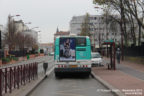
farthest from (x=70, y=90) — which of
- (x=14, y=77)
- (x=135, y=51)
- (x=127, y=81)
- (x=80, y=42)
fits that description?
(x=135, y=51)

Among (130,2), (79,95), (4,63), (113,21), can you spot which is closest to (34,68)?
(79,95)

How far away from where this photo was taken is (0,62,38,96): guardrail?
11.2 m

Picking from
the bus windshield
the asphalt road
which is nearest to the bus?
the bus windshield

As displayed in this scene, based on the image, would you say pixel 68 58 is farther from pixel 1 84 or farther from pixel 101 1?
pixel 101 1

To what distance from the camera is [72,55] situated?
1931 centimetres

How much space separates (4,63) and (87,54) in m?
32.7

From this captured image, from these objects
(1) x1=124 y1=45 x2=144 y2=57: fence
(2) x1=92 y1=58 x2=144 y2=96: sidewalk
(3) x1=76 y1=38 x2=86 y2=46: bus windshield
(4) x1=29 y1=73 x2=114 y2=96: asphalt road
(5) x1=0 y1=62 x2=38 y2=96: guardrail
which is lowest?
(4) x1=29 y1=73 x2=114 y2=96: asphalt road

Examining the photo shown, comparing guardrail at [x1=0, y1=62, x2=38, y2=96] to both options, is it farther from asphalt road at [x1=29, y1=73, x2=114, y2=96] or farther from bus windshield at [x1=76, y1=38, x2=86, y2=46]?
bus windshield at [x1=76, y1=38, x2=86, y2=46]

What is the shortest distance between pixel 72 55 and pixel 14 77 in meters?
7.04

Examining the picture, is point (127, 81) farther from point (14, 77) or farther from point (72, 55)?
point (14, 77)

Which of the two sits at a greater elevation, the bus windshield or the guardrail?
→ the bus windshield

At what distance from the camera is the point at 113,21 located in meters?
40.2

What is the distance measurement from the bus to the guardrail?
242 cm

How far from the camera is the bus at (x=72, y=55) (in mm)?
19172
